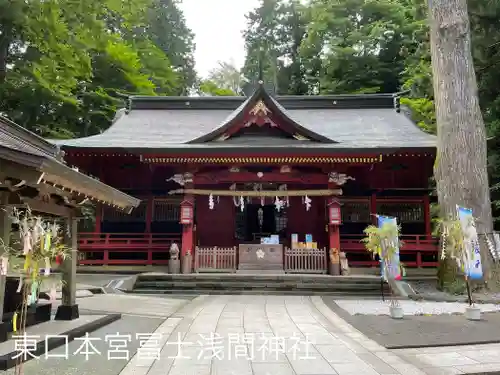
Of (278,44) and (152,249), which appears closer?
(152,249)

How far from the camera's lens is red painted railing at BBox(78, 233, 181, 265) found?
13734mm

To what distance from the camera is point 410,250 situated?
13734mm

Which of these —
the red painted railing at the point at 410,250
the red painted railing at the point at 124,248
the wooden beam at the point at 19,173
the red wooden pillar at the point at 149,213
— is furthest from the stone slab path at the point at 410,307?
the red wooden pillar at the point at 149,213

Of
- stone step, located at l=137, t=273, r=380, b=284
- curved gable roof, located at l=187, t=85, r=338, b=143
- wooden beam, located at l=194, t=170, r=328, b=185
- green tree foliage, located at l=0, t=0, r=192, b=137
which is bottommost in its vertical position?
stone step, located at l=137, t=273, r=380, b=284

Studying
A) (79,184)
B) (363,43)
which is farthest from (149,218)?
(363,43)

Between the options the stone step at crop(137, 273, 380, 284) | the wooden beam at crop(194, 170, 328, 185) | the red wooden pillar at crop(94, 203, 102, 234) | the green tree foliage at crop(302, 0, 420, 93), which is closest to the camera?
the stone step at crop(137, 273, 380, 284)

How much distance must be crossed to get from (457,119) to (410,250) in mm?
4886

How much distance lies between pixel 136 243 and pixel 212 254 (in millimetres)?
3163

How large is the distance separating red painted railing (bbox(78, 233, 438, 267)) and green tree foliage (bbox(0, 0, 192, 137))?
18.5 feet

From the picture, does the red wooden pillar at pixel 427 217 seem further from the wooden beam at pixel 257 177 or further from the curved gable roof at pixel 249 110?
the curved gable roof at pixel 249 110

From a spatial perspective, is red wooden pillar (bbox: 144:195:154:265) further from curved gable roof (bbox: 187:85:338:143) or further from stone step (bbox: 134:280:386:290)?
curved gable roof (bbox: 187:85:338:143)

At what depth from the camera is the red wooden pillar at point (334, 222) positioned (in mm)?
12773

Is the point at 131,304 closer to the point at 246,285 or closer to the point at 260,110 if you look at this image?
the point at 246,285

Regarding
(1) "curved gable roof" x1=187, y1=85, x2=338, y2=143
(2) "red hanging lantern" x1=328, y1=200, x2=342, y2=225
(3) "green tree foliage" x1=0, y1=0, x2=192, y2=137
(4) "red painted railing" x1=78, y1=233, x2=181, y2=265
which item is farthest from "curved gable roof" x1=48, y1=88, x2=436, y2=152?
(4) "red painted railing" x1=78, y1=233, x2=181, y2=265
